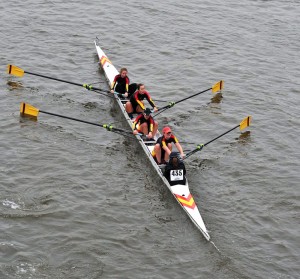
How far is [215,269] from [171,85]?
43.7 feet

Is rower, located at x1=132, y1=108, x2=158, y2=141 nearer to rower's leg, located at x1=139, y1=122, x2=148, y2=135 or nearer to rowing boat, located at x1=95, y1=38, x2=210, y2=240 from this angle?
rower's leg, located at x1=139, y1=122, x2=148, y2=135

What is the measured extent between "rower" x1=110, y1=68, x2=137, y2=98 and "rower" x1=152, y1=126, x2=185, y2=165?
4.84 metres

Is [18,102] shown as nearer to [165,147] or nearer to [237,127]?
[165,147]

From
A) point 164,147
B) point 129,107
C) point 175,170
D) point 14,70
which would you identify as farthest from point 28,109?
point 175,170

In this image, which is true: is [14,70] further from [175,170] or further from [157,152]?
[175,170]

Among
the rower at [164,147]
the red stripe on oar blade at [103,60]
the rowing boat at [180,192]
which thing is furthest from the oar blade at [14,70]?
the rower at [164,147]

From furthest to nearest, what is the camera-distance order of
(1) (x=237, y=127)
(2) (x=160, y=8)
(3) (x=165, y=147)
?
(2) (x=160, y=8) → (1) (x=237, y=127) → (3) (x=165, y=147)

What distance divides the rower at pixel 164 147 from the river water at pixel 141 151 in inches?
32.8

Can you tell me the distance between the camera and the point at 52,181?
1933 centimetres

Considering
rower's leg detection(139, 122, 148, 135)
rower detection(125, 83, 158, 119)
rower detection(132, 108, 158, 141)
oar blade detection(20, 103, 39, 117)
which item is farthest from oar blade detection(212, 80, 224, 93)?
oar blade detection(20, 103, 39, 117)

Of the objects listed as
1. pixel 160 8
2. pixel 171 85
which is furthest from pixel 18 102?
pixel 160 8

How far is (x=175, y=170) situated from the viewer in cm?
1900

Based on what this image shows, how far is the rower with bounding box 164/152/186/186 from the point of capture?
62.3ft

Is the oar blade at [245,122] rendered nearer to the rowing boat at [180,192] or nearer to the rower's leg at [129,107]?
the rowing boat at [180,192]
